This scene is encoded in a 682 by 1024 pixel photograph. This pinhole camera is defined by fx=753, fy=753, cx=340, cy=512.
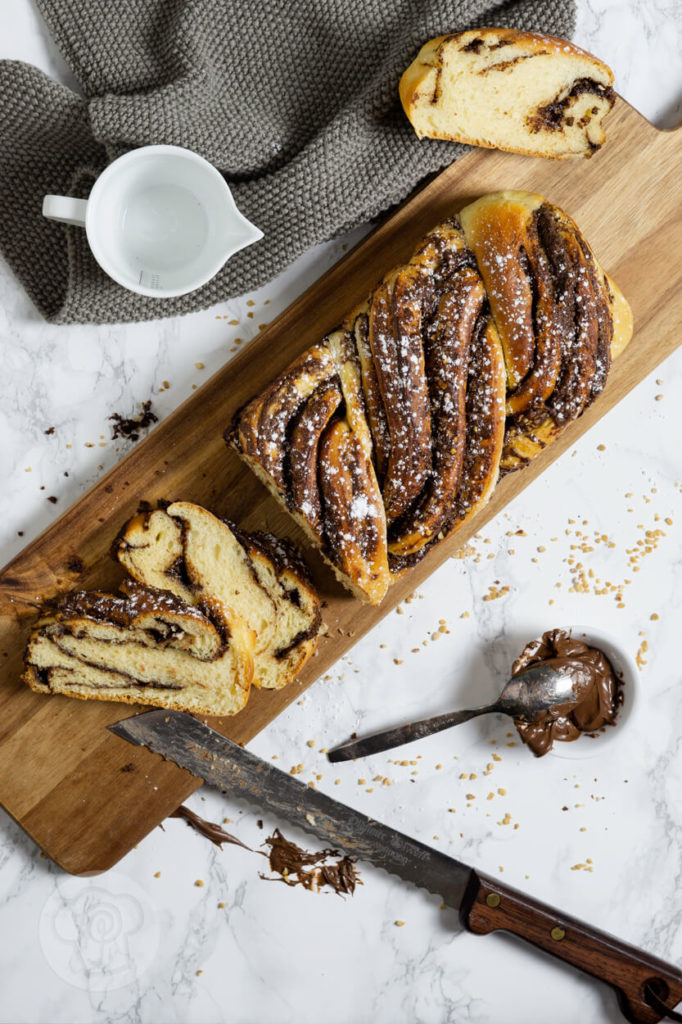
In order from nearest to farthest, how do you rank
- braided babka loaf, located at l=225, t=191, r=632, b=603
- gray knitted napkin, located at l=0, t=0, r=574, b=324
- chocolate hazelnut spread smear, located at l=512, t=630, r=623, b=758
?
braided babka loaf, located at l=225, t=191, r=632, b=603
gray knitted napkin, located at l=0, t=0, r=574, b=324
chocolate hazelnut spread smear, located at l=512, t=630, r=623, b=758

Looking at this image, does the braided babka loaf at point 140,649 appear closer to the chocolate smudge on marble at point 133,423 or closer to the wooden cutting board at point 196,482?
the wooden cutting board at point 196,482

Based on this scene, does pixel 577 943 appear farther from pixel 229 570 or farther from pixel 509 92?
pixel 509 92

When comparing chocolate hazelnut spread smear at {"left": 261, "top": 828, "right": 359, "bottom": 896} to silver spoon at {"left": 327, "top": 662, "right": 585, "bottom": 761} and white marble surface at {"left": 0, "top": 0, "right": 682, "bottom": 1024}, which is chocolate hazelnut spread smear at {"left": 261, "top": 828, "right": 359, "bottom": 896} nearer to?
white marble surface at {"left": 0, "top": 0, "right": 682, "bottom": 1024}

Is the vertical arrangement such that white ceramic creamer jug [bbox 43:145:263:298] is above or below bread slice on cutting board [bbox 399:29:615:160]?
above

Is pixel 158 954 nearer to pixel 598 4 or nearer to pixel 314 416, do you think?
pixel 314 416

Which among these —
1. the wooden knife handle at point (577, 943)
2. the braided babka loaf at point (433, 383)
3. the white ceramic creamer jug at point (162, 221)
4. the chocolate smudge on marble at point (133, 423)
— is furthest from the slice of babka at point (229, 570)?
the wooden knife handle at point (577, 943)

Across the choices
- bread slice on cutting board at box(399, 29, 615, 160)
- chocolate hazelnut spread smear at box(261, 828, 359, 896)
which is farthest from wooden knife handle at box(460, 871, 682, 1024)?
bread slice on cutting board at box(399, 29, 615, 160)

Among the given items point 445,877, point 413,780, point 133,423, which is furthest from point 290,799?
point 133,423
